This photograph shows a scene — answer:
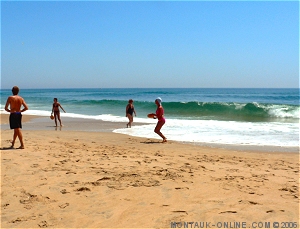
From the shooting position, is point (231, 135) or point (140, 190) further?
point (231, 135)

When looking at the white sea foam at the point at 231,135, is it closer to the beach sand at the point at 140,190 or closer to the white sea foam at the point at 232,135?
the white sea foam at the point at 232,135

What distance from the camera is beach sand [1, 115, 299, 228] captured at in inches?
155

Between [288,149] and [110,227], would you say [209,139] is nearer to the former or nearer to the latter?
[288,149]

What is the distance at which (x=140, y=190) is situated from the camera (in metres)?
4.90

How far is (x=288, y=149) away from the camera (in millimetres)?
9781

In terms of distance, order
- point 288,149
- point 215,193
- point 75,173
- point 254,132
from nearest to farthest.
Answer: point 215,193 → point 75,173 → point 288,149 → point 254,132

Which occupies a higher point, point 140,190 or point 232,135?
point 140,190

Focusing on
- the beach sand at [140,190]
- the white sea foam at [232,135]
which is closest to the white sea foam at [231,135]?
the white sea foam at [232,135]

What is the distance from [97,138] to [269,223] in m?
8.18

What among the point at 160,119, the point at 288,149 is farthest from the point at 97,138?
the point at 288,149

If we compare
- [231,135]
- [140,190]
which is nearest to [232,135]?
[231,135]

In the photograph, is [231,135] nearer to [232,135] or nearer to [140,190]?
[232,135]

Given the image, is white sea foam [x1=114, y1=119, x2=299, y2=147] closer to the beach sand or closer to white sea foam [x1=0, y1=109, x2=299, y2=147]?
white sea foam [x1=0, y1=109, x2=299, y2=147]

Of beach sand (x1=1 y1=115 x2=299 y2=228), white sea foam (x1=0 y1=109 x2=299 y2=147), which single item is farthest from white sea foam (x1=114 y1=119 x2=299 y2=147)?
beach sand (x1=1 y1=115 x2=299 y2=228)
